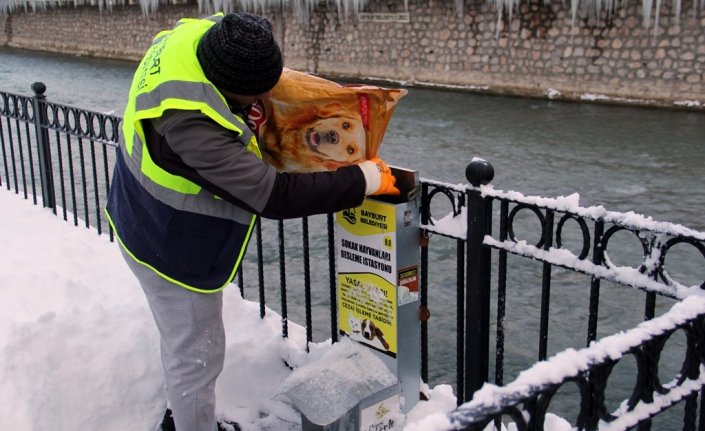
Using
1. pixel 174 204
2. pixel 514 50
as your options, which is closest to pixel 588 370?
pixel 174 204

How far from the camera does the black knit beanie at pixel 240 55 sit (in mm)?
2131

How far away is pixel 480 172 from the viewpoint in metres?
2.55

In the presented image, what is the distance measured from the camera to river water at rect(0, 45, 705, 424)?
5895mm

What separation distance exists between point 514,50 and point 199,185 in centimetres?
1630

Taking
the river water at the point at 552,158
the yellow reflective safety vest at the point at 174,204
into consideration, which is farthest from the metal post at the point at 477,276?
the river water at the point at 552,158

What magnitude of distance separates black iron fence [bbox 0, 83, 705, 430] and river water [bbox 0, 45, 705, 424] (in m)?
0.03

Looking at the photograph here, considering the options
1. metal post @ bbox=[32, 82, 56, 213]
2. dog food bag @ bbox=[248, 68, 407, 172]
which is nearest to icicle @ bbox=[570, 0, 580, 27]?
metal post @ bbox=[32, 82, 56, 213]

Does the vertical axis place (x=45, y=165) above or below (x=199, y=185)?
below

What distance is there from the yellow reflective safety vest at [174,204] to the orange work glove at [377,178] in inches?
15.0

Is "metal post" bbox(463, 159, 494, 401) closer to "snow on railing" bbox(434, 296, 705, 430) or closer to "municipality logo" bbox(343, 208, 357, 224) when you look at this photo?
"municipality logo" bbox(343, 208, 357, 224)

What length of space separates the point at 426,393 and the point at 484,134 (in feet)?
35.3

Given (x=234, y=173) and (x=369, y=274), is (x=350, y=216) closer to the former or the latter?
(x=369, y=274)

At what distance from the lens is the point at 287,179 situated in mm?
2359

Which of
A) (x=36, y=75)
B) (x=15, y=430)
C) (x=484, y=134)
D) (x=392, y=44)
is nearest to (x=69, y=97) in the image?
(x=36, y=75)
